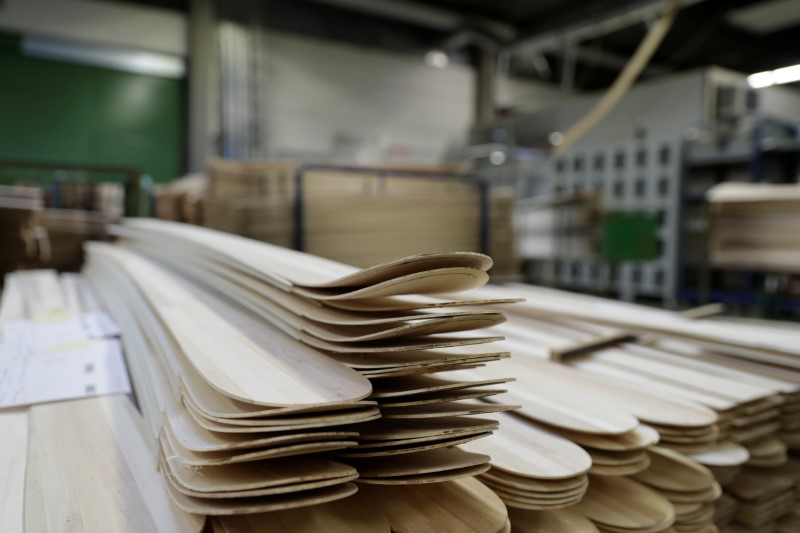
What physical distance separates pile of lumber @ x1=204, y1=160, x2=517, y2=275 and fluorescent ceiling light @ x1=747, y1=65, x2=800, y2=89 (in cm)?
713

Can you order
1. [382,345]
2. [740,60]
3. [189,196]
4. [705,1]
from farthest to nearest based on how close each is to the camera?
[740,60], [705,1], [189,196], [382,345]

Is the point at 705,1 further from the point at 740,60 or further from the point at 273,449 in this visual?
the point at 273,449

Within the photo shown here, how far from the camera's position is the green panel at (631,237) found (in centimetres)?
484

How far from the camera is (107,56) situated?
28.0 feet

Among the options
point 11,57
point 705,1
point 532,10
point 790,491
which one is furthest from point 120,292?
point 705,1

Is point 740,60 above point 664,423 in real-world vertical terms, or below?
above

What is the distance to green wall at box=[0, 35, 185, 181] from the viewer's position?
311 inches

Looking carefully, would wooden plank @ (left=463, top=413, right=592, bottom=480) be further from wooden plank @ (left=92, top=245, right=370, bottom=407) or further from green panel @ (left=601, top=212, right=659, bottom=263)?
green panel @ (left=601, top=212, right=659, bottom=263)

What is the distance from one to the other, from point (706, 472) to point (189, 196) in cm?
449

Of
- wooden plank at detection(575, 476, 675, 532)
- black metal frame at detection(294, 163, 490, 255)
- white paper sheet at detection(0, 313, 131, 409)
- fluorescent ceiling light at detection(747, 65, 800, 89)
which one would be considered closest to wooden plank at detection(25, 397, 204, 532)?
white paper sheet at detection(0, 313, 131, 409)

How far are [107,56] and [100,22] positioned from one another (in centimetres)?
54

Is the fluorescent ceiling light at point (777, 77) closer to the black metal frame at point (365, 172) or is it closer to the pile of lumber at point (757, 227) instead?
the pile of lumber at point (757, 227)

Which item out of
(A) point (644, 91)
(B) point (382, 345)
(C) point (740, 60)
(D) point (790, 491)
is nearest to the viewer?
(B) point (382, 345)

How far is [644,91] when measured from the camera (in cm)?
884
